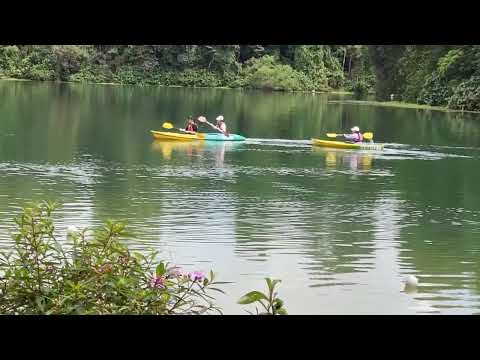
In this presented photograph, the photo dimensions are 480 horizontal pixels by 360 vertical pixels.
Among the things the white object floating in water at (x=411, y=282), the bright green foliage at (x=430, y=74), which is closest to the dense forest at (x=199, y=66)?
the bright green foliage at (x=430, y=74)

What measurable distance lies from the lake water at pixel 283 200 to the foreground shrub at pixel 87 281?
15.1ft

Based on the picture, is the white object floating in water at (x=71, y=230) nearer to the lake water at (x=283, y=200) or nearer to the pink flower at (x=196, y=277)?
the pink flower at (x=196, y=277)

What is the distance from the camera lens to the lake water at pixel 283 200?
31.3 feet

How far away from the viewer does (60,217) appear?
1275 centimetres

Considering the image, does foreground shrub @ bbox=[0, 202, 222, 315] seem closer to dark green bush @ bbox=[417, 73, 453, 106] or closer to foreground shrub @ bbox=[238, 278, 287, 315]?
foreground shrub @ bbox=[238, 278, 287, 315]

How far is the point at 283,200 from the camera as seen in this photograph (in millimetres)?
15742

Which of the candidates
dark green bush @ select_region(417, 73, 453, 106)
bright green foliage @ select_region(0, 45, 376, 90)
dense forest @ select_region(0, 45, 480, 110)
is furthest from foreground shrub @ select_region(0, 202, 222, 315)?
bright green foliage @ select_region(0, 45, 376, 90)

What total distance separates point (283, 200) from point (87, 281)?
12.9 m

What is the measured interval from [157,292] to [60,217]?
399 inches

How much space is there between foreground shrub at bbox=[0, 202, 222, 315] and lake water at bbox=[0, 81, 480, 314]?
460cm

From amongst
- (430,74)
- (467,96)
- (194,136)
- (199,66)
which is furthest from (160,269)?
(199,66)

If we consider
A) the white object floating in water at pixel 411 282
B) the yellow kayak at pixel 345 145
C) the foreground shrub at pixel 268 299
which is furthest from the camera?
the yellow kayak at pixel 345 145

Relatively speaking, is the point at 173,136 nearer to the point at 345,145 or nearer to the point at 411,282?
the point at 345,145
